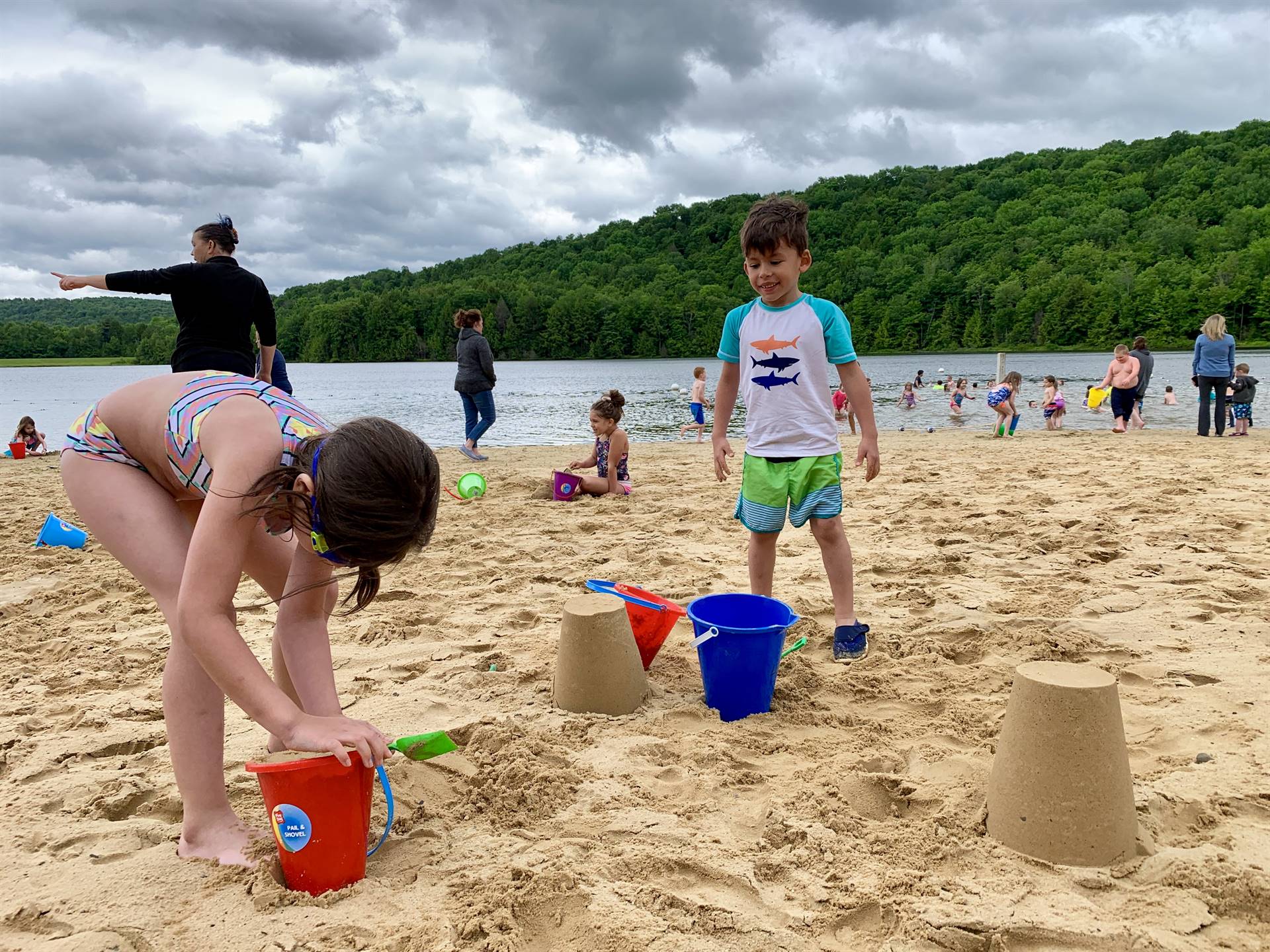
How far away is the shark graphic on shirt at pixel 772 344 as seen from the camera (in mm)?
3443

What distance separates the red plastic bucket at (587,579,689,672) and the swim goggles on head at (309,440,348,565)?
1522mm

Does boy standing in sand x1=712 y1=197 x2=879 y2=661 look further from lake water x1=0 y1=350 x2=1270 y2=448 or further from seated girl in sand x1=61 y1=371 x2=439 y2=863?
lake water x1=0 y1=350 x2=1270 y2=448

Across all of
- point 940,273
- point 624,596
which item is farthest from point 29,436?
point 940,273

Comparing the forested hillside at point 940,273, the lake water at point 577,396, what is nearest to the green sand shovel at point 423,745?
the lake water at point 577,396

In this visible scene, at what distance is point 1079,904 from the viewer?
1.80m

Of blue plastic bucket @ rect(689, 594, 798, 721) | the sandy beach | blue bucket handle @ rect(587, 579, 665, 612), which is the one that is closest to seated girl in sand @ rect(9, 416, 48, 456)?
the sandy beach

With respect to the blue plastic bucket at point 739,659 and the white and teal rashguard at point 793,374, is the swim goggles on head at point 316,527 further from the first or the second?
the white and teal rashguard at point 793,374

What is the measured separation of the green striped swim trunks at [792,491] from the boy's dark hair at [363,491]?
6.54ft

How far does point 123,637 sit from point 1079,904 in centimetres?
405

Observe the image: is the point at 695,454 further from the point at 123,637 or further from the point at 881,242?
the point at 881,242

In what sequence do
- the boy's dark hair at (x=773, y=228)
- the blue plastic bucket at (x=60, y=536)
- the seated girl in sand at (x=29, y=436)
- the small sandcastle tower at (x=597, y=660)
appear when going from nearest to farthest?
the small sandcastle tower at (x=597, y=660), the boy's dark hair at (x=773, y=228), the blue plastic bucket at (x=60, y=536), the seated girl in sand at (x=29, y=436)

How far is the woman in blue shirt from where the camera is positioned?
11727mm

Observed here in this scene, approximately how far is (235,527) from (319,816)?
0.71 m

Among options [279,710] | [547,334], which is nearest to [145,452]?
[279,710]
